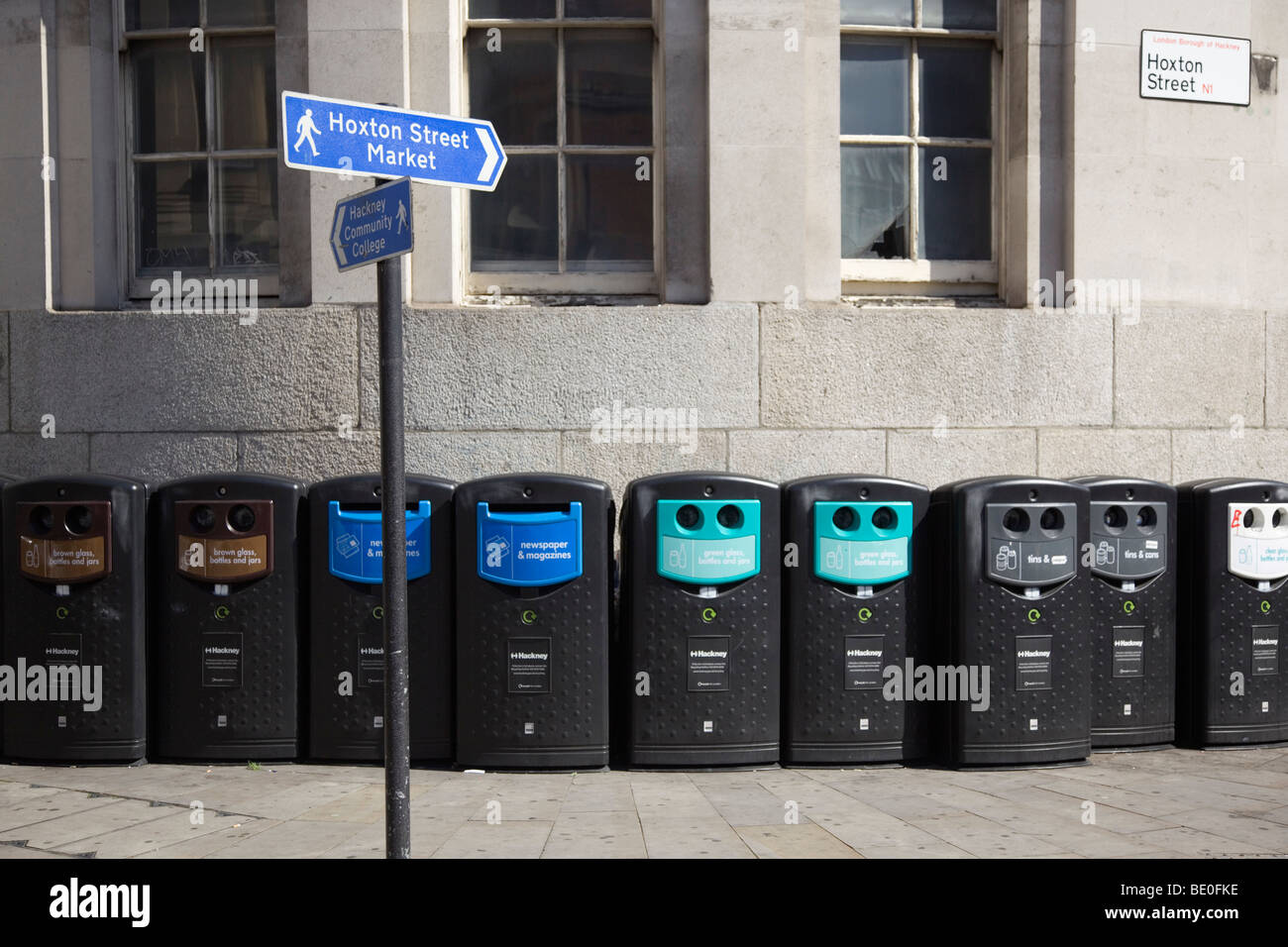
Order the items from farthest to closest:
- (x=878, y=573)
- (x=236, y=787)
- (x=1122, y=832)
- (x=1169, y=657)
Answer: (x=1169, y=657) < (x=878, y=573) < (x=236, y=787) < (x=1122, y=832)

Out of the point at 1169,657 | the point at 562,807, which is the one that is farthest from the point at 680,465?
the point at 1169,657

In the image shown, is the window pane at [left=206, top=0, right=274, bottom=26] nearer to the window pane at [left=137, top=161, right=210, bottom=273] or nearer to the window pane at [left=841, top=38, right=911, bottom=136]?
the window pane at [left=137, top=161, right=210, bottom=273]

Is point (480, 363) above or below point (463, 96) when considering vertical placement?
below

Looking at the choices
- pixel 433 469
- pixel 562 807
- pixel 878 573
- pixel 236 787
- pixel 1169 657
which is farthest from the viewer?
pixel 433 469

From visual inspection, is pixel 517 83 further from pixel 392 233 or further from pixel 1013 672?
pixel 1013 672

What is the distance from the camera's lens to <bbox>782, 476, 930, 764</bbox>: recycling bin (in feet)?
19.7

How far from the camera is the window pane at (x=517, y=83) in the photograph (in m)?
7.34

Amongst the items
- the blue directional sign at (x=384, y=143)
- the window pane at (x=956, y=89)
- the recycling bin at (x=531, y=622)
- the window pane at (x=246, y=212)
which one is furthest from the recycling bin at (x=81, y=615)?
the window pane at (x=956, y=89)

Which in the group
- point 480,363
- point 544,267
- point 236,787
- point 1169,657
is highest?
point 544,267

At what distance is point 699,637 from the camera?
5898mm

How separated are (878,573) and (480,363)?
277 cm

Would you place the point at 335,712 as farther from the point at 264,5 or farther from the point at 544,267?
the point at 264,5

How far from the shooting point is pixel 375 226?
3834mm

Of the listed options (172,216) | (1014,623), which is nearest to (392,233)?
(1014,623)
